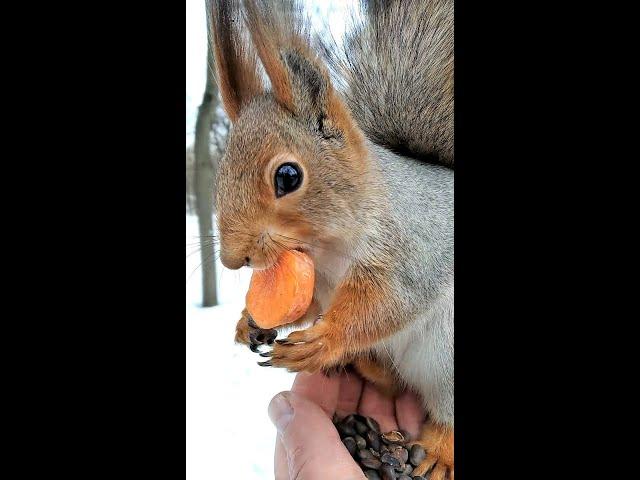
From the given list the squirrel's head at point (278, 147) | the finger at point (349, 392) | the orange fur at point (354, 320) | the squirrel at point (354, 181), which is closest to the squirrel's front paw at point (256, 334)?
the squirrel at point (354, 181)

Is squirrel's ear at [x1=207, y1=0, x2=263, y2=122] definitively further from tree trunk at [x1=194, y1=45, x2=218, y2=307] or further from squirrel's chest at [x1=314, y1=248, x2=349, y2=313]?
squirrel's chest at [x1=314, y1=248, x2=349, y2=313]

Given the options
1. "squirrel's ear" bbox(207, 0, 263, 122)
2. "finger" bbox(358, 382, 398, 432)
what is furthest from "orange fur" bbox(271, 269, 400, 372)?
"squirrel's ear" bbox(207, 0, 263, 122)

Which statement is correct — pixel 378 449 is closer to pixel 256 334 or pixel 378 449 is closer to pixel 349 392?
pixel 349 392

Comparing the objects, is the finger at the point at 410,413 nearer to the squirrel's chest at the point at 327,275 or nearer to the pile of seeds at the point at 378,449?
the pile of seeds at the point at 378,449

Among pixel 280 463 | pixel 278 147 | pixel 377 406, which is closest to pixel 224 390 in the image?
pixel 280 463
